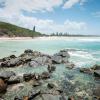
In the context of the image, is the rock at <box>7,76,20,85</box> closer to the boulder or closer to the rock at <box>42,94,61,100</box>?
the rock at <box>42,94,61,100</box>

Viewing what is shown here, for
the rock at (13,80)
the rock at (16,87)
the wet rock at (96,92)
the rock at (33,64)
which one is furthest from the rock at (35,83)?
the rock at (33,64)

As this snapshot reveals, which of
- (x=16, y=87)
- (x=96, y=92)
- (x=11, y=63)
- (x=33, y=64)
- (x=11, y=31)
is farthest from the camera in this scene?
(x=11, y=31)

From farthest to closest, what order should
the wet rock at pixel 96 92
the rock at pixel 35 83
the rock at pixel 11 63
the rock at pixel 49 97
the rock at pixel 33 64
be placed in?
the rock at pixel 33 64 → the rock at pixel 11 63 → the rock at pixel 35 83 → the wet rock at pixel 96 92 → the rock at pixel 49 97

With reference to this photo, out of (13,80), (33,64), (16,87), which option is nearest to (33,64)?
(33,64)

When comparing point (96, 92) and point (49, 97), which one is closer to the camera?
point (49, 97)

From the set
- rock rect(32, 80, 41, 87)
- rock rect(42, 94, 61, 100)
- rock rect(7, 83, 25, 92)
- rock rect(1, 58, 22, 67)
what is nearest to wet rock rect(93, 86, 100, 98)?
rock rect(42, 94, 61, 100)

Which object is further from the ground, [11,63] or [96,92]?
[11,63]

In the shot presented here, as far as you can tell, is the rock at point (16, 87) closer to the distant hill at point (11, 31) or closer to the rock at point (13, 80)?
the rock at point (13, 80)

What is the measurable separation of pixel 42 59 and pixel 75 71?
754 cm

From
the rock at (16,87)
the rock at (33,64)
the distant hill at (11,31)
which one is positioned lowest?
the rock at (16,87)

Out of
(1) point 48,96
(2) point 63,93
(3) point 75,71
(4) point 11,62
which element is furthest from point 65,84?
(4) point 11,62

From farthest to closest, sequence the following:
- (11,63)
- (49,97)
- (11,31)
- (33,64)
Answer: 1. (11,31)
2. (33,64)
3. (11,63)
4. (49,97)

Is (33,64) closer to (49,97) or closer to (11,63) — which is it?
(11,63)

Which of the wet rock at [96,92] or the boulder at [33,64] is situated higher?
the boulder at [33,64]
